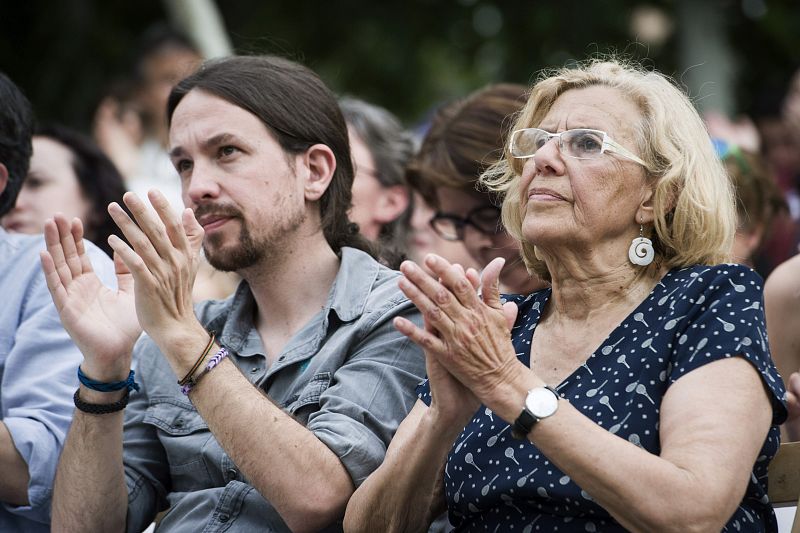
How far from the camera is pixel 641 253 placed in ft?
9.35

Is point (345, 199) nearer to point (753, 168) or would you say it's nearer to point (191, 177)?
point (191, 177)

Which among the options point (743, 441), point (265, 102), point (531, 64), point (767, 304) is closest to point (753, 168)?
point (767, 304)

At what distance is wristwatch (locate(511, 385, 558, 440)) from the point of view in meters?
2.39

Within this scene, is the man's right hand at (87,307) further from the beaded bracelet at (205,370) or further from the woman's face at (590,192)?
the woman's face at (590,192)

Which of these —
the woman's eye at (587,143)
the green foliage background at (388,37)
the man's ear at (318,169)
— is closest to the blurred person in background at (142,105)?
the green foliage background at (388,37)

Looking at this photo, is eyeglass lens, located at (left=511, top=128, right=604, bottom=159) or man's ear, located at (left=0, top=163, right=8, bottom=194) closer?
eyeglass lens, located at (left=511, top=128, right=604, bottom=159)

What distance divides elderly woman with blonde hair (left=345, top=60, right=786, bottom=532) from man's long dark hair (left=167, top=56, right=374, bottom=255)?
63cm

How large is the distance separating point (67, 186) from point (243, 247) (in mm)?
1519

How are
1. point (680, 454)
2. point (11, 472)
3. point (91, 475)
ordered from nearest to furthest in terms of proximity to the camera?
point (680, 454) → point (91, 475) → point (11, 472)

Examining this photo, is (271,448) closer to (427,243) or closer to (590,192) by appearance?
(590,192)

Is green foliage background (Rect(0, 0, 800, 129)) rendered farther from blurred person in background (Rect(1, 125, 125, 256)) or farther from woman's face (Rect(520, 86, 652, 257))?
woman's face (Rect(520, 86, 652, 257))

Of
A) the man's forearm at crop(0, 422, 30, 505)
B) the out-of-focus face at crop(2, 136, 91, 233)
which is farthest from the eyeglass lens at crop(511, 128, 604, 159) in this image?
the out-of-focus face at crop(2, 136, 91, 233)

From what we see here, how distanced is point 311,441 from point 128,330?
1.95ft

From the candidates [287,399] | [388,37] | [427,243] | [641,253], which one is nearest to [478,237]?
[427,243]
